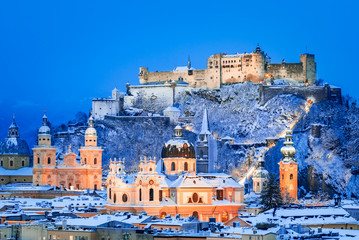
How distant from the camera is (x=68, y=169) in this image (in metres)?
135

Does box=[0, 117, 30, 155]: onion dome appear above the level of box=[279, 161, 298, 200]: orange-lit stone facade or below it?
above

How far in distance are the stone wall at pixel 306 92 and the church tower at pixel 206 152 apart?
624 inches

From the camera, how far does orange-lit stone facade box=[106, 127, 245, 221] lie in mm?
103312

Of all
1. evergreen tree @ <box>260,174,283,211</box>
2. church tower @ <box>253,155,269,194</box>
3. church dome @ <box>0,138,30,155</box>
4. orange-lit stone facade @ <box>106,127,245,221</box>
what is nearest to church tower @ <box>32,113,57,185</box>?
church dome @ <box>0,138,30,155</box>

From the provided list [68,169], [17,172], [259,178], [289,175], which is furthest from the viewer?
[17,172]

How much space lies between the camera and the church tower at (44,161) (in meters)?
134

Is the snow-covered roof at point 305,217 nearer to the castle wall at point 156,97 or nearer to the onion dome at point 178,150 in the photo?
the onion dome at point 178,150

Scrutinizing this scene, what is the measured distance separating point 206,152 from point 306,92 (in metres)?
29.7

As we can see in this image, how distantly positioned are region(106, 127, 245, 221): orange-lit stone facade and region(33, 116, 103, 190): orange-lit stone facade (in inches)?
897

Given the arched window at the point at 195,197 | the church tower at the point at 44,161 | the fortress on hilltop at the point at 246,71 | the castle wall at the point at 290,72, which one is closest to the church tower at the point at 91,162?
the church tower at the point at 44,161

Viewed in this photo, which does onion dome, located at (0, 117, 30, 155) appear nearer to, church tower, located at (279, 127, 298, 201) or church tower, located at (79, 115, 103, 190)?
church tower, located at (79, 115, 103, 190)

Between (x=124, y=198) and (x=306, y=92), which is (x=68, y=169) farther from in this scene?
(x=306, y=92)

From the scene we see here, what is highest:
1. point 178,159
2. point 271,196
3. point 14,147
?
point 14,147

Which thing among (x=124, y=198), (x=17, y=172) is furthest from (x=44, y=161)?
(x=124, y=198)
